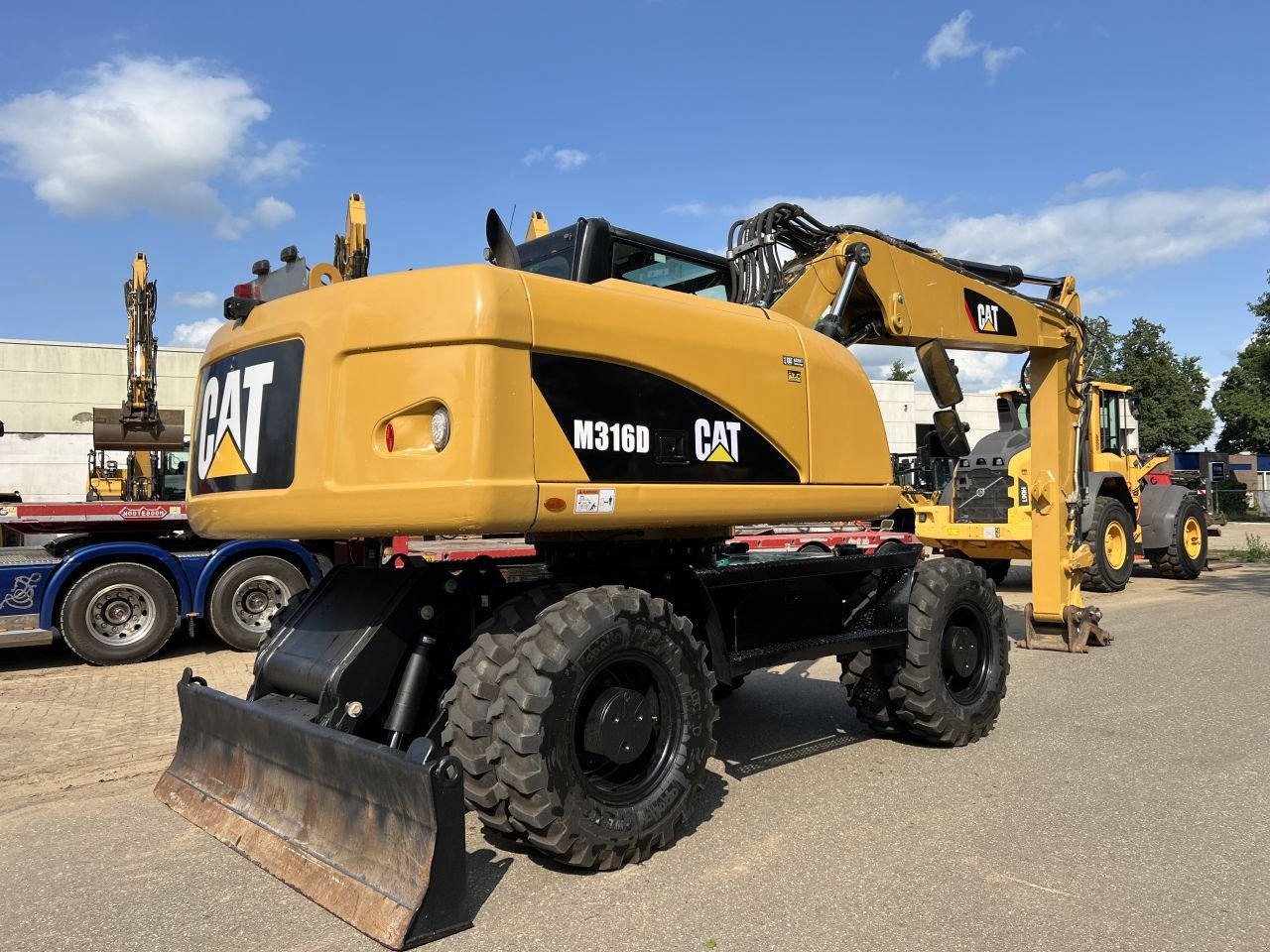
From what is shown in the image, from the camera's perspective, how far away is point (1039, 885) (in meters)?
3.62

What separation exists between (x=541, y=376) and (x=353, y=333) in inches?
29.8

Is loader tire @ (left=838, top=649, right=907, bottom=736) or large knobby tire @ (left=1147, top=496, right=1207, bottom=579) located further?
large knobby tire @ (left=1147, top=496, right=1207, bottom=579)

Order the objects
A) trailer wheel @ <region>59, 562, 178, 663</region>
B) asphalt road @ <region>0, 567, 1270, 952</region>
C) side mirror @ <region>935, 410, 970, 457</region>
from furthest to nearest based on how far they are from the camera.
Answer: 1. trailer wheel @ <region>59, 562, 178, 663</region>
2. side mirror @ <region>935, 410, 970, 457</region>
3. asphalt road @ <region>0, 567, 1270, 952</region>

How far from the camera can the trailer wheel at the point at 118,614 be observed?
8.88 meters

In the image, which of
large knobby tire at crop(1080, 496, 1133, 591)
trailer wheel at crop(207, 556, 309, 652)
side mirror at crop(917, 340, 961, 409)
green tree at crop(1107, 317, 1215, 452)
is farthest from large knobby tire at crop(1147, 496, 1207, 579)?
green tree at crop(1107, 317, 1215, 452)

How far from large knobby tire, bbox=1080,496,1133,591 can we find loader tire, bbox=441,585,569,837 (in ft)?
38.6

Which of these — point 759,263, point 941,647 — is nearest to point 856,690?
point 941,647

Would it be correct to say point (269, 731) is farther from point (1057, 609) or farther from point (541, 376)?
point (1057, 609)

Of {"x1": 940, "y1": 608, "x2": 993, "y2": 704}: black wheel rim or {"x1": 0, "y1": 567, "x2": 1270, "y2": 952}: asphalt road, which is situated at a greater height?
{"x1": 940, "y1": 608, "x2": 993, "y2": 704}: black wheel rim

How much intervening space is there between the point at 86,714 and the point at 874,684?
574cm

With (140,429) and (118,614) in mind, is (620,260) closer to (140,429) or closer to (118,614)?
(118,614)

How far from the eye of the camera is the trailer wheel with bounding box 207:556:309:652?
9.58 m

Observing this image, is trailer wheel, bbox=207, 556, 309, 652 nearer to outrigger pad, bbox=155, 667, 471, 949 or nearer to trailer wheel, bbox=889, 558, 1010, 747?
outrigger pad, bbox=155, 667, 471, 949

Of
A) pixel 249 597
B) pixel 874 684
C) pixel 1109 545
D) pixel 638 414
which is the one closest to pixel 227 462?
pixel 638 414
